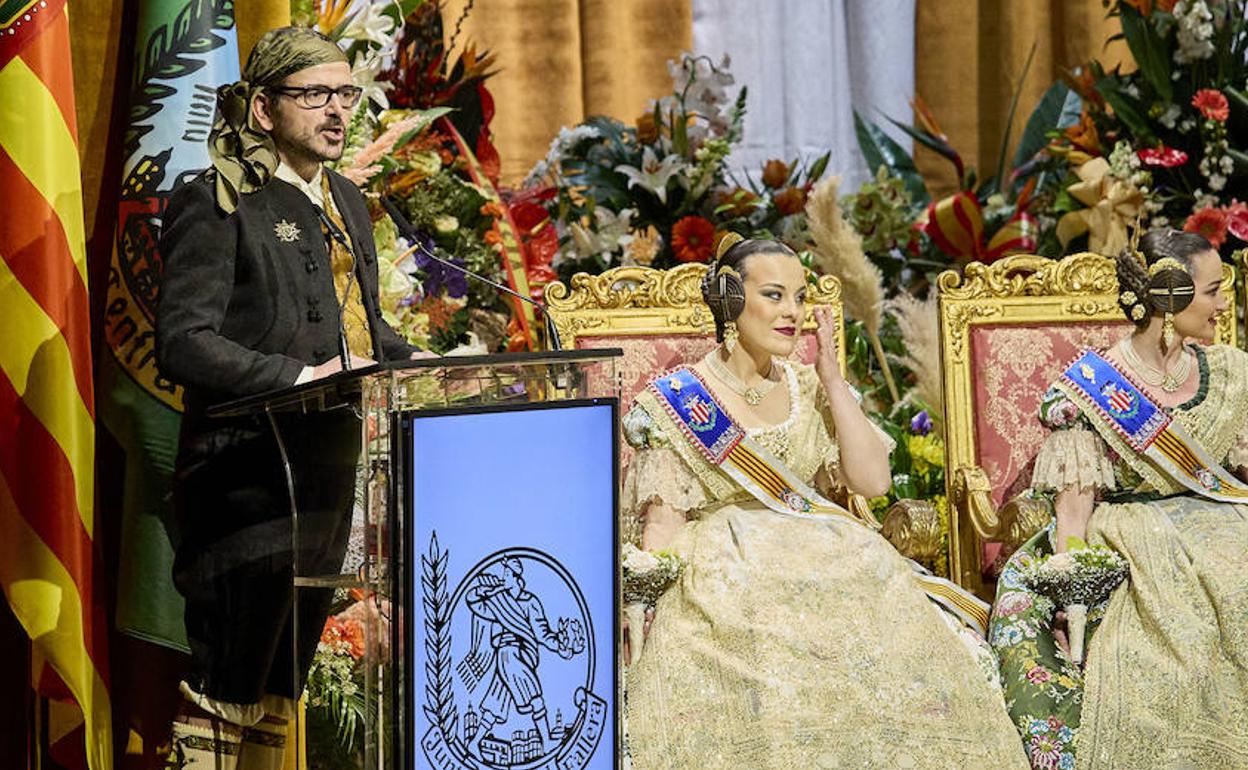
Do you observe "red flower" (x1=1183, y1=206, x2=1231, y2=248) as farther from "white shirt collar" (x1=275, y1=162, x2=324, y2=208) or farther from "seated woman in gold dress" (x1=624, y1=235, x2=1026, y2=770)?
"white shirt collar" (x1=275, y1=162, x2=324, y2=208)

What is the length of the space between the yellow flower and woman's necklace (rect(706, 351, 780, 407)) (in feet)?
3.38

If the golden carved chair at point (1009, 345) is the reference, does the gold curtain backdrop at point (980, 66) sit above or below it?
→ above

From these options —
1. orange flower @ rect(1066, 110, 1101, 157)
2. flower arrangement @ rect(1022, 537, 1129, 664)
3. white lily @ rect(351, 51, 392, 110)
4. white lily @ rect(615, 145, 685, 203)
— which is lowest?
flower arrangement @ rect(1022, 537, 1129, 664)

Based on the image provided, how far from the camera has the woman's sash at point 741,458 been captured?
12.5 feet

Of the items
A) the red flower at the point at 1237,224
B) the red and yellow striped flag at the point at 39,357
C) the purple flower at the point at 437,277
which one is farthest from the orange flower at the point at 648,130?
the red and yellow striped flag at the point at 39,357

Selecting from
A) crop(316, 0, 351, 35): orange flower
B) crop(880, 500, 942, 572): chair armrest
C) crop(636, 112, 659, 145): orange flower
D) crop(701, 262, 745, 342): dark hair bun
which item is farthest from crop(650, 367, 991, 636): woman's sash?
crop(636, 112, 659, 145): orange flower

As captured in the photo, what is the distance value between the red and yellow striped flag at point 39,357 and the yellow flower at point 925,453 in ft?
7.80

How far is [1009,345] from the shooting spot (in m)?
4.50

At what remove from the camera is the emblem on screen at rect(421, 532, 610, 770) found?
97.3 inches

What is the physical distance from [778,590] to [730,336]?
1.86 ft

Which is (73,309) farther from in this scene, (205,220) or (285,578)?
(285,578)

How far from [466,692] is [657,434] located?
4.59 feet

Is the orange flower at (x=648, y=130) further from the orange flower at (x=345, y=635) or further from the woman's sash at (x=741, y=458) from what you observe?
the orange flower at (x=345, y=635)

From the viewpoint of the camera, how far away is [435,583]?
2463 millimetres
